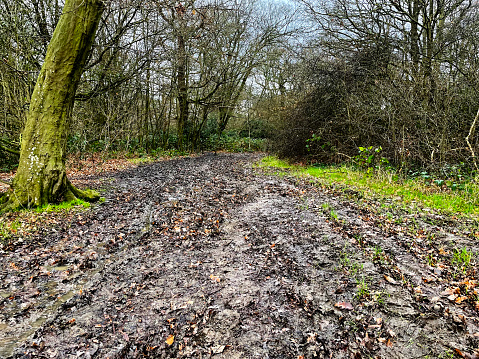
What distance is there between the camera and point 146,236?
5.00 m

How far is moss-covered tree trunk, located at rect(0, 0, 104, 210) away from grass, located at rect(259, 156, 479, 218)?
275 inches

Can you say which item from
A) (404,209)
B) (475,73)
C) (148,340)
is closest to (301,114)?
(475,73)

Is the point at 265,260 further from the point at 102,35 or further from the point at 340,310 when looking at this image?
the point at 102,35

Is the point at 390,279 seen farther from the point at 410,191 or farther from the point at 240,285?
the point at 410,191

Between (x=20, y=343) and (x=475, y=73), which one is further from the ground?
(x=475, y=73)

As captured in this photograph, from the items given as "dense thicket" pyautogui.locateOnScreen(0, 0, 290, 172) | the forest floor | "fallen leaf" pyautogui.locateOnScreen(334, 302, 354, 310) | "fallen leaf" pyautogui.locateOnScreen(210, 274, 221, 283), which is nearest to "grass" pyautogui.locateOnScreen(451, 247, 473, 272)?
the forest floor

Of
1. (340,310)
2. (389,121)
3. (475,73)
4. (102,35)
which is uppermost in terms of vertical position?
(102,35)

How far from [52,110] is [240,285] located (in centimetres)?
536

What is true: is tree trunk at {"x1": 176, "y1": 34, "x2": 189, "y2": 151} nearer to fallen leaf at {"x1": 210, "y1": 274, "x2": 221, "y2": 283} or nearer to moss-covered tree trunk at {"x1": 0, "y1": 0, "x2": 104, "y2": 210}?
moss-covered tree trunk at {"x1": 0, "y1": 0, "x2": 104, "y2": 210}

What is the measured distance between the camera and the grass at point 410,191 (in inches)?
224

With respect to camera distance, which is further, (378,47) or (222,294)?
(378,47)

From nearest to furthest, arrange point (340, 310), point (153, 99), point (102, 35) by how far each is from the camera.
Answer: point (340, 310) → point (102, 35) → point (153, 99)

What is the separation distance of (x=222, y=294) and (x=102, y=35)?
13881 mm

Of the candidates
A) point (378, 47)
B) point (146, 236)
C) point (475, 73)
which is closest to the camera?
point (146, 236)
